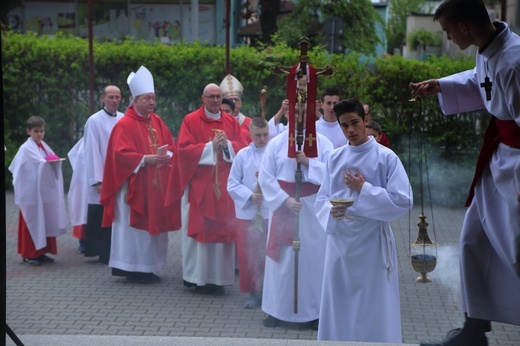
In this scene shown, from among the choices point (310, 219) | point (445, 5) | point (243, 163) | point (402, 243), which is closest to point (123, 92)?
point (402, 243)

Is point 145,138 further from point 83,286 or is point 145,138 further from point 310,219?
point 310,219

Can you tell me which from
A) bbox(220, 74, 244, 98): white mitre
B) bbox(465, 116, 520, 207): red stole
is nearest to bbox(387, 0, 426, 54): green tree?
bbox(220, 74, 244, 98): white mitre

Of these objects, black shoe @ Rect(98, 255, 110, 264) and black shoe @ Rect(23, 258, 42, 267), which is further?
black shoe @ Rect(98, 255, 110, 264)

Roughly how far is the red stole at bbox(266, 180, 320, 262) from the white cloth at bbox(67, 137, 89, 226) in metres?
3.39

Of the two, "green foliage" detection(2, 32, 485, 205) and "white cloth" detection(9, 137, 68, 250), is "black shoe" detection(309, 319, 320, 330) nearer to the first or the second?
"white cloth" detection(9, 137, 68, 250)

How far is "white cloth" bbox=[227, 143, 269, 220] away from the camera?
766cm

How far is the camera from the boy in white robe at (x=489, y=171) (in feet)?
12.0

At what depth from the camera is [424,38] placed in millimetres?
38219

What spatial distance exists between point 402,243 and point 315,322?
146 inches

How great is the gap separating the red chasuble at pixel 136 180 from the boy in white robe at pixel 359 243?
3.34 meters

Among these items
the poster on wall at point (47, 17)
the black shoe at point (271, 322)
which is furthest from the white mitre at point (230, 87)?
the poster on wall at point (47, 17)

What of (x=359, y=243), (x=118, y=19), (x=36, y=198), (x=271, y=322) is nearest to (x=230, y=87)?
(x=36, y=198)

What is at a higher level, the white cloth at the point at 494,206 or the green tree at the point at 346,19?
the green tree at the point at 346,19

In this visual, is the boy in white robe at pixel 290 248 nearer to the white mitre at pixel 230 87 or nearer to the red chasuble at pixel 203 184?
the red chasuble at pixel 203 184
